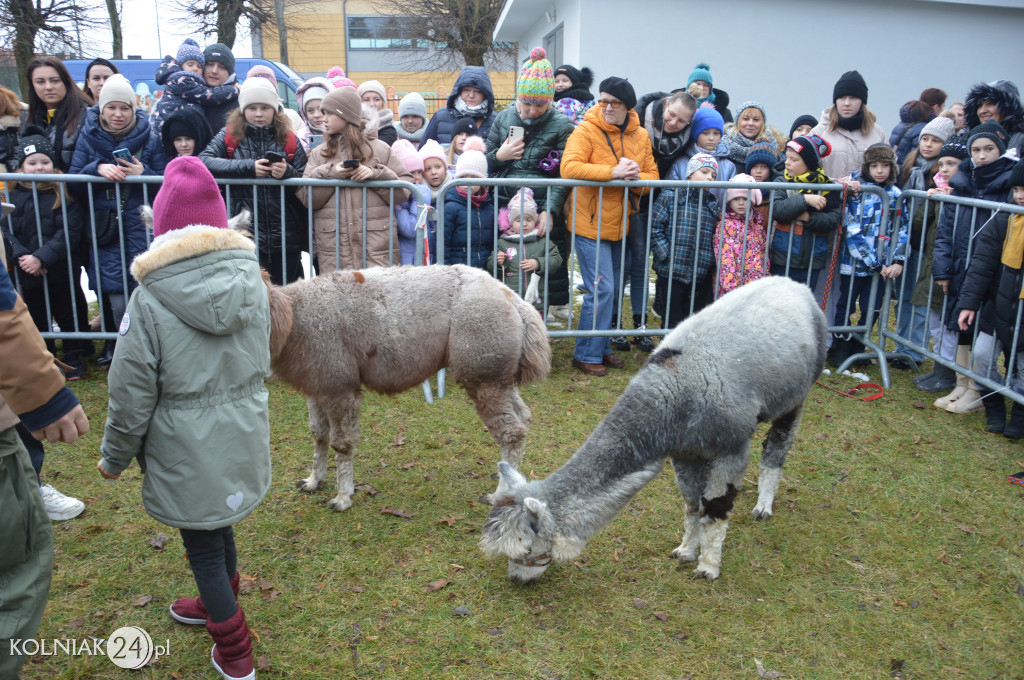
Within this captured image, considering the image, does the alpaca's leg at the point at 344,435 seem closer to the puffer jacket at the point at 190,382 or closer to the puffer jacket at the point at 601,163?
the puffer jacket at the point at 190,382

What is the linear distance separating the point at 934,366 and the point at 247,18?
26626 mm

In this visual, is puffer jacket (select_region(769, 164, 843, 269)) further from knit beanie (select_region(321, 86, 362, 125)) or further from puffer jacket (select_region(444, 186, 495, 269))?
knit beanie (select_region(321, 86, 362, 125))

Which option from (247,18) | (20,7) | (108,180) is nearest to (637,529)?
(108,180)

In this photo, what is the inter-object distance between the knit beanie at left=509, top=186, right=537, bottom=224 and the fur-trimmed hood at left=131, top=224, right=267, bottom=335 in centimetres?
391

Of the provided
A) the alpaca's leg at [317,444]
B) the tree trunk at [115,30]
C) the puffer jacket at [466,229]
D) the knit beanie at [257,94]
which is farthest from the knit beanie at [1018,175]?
the tree trunk at [115,30]

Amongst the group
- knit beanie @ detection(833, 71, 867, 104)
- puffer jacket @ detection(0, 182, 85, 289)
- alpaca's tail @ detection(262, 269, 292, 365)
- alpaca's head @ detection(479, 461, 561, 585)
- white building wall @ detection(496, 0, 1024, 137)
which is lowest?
alpaca's head @ detection(479, 461, 561, 585)

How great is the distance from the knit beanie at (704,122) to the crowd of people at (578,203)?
23 millimetres

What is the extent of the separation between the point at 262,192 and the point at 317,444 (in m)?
2.55

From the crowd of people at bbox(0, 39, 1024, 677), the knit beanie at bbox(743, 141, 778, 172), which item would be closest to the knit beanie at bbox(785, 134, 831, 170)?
the crowd of people at bbox(0, 39, 1024, 677)

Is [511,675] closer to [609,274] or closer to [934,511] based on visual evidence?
[934,511]

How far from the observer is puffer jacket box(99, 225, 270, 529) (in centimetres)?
263

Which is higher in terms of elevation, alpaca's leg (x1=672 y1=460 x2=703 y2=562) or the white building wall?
the white building wall

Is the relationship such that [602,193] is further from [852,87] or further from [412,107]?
[412,107]

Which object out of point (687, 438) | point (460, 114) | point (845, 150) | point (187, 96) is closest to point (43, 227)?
point (187, 96)
